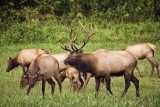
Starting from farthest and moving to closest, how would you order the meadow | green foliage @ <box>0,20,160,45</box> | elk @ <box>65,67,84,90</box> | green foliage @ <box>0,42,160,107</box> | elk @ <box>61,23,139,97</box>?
1. green foliage @ <box>0,20,160,45</box>
2. the meadow
3. elk @ <box>65,67,84,90</box>
4. elk @ <box>61,23,139,97</box>
5. green foliage @ <box>0,42,160,107</box>

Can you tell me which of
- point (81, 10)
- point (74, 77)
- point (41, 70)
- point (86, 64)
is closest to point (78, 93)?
point (86, 64)

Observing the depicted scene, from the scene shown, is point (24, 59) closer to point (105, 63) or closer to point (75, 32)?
point (105, 63)

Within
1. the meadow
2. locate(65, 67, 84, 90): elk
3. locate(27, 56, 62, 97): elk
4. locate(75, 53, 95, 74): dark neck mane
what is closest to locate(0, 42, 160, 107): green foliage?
the meadow

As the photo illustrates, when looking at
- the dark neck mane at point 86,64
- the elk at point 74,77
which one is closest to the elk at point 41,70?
the dark neck mane at point 86,64

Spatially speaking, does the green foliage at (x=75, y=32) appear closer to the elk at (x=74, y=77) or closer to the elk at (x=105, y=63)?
the elk at (x=74, y=77)

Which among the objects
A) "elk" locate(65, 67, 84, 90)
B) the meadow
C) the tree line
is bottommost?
the meadow

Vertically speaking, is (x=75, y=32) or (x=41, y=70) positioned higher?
(x=41, y=70)

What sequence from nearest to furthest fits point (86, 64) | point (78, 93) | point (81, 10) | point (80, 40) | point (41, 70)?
point (78, 93) → point (86, 64) → point (41, 70) → point (80, 40) → point (81, 10)

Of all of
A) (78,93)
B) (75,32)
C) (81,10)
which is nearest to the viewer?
(78,93)

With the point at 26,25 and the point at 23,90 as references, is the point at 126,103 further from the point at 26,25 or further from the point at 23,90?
the point at 26,25

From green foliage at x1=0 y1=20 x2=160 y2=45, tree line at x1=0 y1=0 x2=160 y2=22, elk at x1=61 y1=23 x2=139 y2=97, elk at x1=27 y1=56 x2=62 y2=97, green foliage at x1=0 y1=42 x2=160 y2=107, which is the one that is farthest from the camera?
tree line at x1=0 y1=0 x2=160 y2=22

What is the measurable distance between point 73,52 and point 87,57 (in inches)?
17.1

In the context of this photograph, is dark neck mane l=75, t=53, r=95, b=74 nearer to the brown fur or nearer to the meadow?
the brown fur

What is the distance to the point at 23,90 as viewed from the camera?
1465 centimetres
